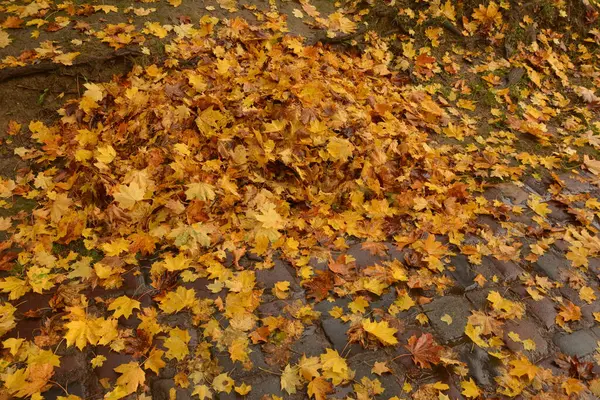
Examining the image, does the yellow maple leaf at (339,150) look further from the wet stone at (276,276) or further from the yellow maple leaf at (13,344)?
the yellow maple leaf at (13,344)

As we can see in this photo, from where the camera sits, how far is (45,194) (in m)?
3.37

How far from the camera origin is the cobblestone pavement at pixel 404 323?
242 centimetres

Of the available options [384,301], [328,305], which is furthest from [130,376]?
[384,301]

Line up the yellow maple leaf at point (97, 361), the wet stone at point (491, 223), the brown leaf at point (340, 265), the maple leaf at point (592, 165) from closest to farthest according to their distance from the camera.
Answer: the yellow maple leaf at point (97, 361)
the brown leaf at point (340, 265)
the wet stone at point (491, 223)
the maple leaf at point (592, 165)

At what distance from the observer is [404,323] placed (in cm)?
277

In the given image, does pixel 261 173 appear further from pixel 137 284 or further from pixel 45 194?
pixel 45 194

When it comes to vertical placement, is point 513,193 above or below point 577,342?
above

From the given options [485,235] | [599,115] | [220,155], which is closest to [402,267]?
[485,235]

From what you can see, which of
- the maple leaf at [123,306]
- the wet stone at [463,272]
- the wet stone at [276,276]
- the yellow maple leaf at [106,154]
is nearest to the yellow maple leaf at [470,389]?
the wet stone at [463,272]

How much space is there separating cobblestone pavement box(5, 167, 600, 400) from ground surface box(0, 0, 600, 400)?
1cm

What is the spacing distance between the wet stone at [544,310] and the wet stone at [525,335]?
0.10 m

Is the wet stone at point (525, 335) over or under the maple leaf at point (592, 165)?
under

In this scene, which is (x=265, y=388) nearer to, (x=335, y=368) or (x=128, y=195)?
(x=335, y=368)

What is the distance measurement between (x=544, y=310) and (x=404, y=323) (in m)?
1.06
